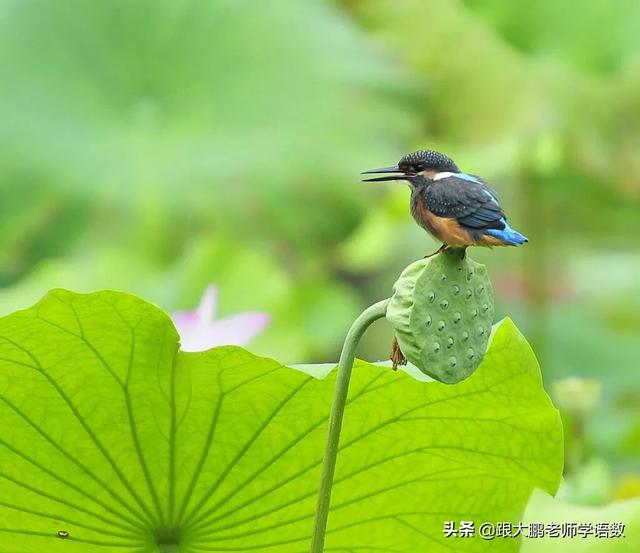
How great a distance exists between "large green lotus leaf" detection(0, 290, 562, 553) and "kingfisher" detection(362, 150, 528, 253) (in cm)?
10

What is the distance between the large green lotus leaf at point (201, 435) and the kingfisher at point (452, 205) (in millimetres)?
97

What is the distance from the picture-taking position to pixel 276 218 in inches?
79.3

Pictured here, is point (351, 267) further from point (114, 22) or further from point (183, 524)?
point (183, 524)

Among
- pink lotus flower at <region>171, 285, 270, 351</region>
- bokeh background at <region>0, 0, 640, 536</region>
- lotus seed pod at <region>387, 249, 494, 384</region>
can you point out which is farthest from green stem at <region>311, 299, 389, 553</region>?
bokeh background at <region>0, 0, 640, 536</region>

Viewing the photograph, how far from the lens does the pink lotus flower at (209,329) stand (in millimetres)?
652

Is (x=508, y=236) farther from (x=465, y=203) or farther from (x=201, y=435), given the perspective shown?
(x=201, y=435)

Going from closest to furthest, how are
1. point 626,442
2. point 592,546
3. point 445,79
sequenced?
point 592,546 → point 626,442 → point 445,79

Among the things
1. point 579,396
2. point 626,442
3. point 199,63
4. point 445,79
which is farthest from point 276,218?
point 579,396

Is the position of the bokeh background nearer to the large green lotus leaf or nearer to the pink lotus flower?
the pink lotus flower

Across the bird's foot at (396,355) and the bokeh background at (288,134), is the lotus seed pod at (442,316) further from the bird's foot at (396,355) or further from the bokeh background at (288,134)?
the bokeh background at (288,134)

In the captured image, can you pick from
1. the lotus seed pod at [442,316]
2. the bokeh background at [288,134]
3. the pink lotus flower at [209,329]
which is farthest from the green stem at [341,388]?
the bokeh background at [288,134]

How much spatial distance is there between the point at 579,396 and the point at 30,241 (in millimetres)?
1174

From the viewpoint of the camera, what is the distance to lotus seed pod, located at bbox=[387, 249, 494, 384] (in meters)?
0.42

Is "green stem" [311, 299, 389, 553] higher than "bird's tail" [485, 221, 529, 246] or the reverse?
the reverse
